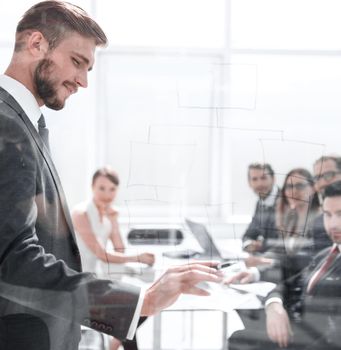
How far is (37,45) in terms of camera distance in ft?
2.85

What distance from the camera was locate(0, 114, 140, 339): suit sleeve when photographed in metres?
0.80

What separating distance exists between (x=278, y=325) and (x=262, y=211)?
226 mm

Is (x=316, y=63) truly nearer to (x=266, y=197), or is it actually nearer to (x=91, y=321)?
(x=266, y=197)

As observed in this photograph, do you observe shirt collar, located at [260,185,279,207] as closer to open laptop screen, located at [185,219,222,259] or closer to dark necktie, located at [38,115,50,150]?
open laptop screen, located at [185,219,222,259]

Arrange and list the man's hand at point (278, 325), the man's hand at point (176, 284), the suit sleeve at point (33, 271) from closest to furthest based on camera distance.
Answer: the suit sleeve at point (33, 271)
the man's hand at point (176, 284)
the man's hand at point (278, 325)

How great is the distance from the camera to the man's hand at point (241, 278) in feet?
3.24

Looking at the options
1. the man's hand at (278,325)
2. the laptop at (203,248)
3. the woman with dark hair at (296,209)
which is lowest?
the man's hand at (278,325)

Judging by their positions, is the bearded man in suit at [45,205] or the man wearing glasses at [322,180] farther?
the man wearing glasses at [322,180]

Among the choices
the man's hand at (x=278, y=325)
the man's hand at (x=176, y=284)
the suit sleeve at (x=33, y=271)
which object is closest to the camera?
the suit sleeve at (x=33, y=271)

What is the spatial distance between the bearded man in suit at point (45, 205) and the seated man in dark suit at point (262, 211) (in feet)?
0.72

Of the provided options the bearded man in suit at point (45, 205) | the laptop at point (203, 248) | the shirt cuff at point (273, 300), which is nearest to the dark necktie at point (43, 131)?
the bearded man in suit at point (45, 205)

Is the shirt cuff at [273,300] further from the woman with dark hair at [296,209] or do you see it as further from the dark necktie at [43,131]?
the dark necktie at [43,131]

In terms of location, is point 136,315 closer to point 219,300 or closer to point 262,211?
point 219,300

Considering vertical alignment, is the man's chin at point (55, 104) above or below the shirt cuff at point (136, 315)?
above
